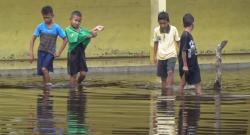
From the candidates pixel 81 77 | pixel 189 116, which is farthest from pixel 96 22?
pixel 189 116

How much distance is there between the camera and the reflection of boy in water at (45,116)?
989cm

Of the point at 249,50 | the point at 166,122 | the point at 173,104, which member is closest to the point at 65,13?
the point at 249,50

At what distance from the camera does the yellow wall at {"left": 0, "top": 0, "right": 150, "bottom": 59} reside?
78.2 feet

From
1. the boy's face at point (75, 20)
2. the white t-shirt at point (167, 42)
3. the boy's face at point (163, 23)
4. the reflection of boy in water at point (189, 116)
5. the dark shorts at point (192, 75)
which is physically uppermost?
the boy's face at point (75, 20)

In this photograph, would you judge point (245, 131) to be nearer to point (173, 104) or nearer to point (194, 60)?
point (173, 104)

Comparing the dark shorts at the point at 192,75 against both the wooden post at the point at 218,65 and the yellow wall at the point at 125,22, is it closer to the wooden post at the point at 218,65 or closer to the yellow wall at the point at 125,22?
the wooden post at the point at 218,65

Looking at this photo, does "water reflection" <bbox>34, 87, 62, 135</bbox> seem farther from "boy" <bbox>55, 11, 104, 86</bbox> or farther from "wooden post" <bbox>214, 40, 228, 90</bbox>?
"wooden post" <bbox>214, 40, 228, 90</bbox>

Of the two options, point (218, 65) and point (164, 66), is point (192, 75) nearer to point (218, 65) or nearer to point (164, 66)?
point (218, 65)

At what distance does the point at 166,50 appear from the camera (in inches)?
663

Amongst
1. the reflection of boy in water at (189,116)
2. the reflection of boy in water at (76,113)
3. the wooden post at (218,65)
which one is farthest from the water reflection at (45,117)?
the wooden post at (218,65)

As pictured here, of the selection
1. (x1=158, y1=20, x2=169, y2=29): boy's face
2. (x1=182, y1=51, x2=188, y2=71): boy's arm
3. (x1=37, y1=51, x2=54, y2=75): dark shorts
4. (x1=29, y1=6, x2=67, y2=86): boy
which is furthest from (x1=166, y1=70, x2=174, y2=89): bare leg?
(x1=37, y1=51, x2=54, y2=75): dark shorts

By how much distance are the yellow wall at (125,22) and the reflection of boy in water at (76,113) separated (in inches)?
327

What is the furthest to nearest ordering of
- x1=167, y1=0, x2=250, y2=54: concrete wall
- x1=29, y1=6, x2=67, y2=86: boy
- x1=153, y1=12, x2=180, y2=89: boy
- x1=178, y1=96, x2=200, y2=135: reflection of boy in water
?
x1=167, y1=0, x2=250, y2=54: concrete wall
x1=29, y1=6, x2=67, y2=86: boy
x1=153, y1=12, x2=180, y2=89: boy
x1=178, y1=96, x2=200, y2=135: reflection of boy in water

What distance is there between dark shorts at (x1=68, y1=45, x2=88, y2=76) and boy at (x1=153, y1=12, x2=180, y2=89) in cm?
164
